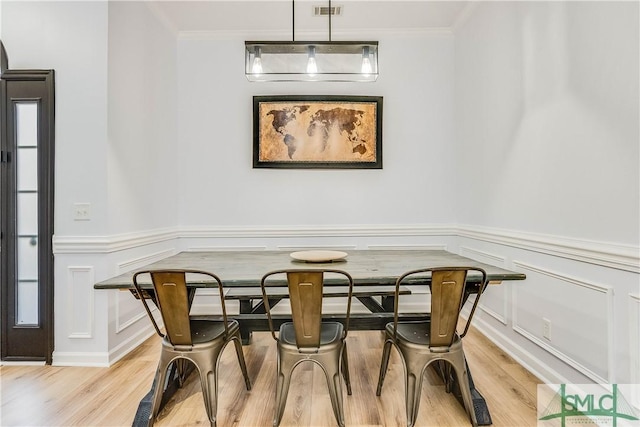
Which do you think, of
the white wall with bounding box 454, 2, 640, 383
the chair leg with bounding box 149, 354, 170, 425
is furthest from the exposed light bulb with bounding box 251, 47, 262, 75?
the white wall with bounding box 454, 2, 640, 383

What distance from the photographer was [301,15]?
3.40 metres

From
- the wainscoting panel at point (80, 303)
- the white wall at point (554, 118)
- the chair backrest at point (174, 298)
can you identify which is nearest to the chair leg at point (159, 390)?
the chair backrest at point (174, 298)

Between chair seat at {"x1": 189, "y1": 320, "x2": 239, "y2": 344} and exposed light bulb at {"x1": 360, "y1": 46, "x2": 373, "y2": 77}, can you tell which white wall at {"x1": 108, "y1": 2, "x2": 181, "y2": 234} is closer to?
chair seat at {"x1": 189, "y1": 320, "x2": 239, "y2": 344}

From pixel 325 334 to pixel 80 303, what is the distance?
6.16 feet

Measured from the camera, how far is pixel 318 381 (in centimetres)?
234

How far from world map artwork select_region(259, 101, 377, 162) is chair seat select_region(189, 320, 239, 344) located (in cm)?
198

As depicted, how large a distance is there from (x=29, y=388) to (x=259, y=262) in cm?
163

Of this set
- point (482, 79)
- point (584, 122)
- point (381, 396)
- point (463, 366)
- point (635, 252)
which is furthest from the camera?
point (482, 79)

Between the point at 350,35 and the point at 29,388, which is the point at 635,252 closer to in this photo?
the point at 350,35

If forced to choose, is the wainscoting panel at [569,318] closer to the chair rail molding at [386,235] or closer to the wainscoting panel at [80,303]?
the chair rail molding at [386,235]

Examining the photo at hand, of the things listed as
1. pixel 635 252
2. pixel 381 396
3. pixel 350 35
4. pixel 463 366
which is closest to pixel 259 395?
pixel 381 396

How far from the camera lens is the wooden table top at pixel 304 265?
191 cm

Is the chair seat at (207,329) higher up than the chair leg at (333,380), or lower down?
higher up

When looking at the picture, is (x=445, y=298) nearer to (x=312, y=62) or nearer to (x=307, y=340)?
(x=307, y=340)
